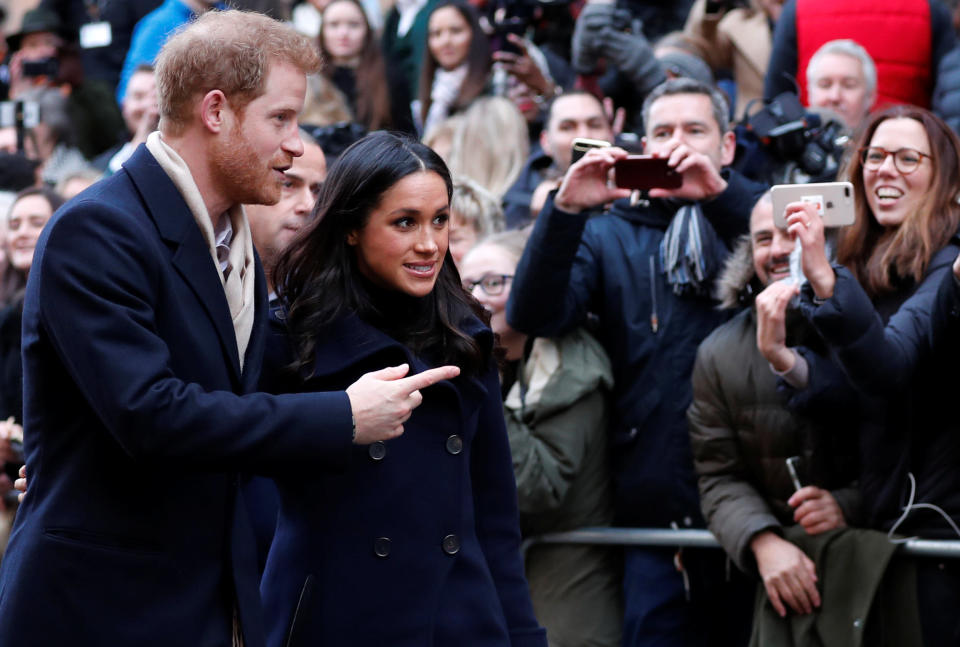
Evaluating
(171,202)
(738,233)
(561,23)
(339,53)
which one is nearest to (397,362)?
(171,202)

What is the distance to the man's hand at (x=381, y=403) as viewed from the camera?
9.09 feet

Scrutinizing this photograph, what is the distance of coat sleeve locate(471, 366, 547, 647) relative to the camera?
10.7 feet

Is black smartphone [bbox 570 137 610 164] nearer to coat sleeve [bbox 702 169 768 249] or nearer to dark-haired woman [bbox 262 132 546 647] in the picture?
coat sleeve [bbox 702 169 768 249]

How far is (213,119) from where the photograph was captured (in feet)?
9.30

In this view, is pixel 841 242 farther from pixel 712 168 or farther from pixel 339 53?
pixel 339 53

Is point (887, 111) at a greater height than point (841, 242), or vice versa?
point (887, 111)

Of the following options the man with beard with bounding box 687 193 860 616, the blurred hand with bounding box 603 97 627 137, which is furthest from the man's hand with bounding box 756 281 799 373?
the blurred hand with bounding box 603 97 627 137

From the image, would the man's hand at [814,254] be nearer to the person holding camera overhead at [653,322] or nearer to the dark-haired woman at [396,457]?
the person holding camera overhead at [653,322]

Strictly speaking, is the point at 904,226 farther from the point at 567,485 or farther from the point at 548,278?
the point at 567,485

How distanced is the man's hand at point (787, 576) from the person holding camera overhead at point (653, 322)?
1.47 ft

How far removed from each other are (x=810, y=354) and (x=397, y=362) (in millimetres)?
1687

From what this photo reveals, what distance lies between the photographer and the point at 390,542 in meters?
3.07

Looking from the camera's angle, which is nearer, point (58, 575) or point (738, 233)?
Answer: point (58, 575)

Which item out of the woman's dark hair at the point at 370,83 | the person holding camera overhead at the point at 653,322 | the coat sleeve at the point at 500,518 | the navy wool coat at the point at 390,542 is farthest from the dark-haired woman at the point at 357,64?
the navy wool coat at the point at 390,542
